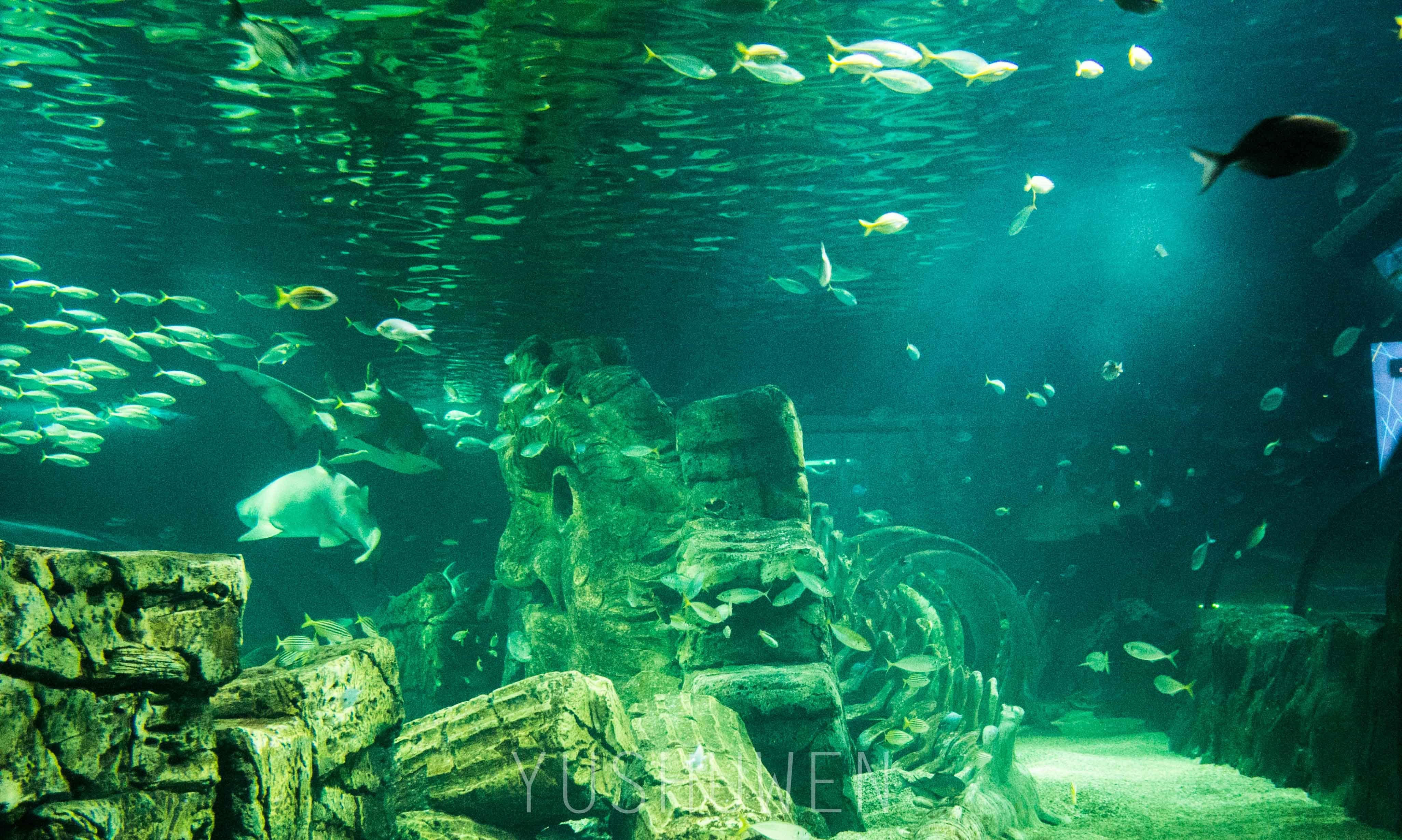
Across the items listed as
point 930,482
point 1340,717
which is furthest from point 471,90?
point 930,482

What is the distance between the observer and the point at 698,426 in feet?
34.1

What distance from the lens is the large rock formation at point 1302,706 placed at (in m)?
5.92

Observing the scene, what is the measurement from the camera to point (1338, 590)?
1541cm

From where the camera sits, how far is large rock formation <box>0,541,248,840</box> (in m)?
2.78

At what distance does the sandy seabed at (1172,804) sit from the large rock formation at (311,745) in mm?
6432

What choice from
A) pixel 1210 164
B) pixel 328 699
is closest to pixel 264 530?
pixel 328 699

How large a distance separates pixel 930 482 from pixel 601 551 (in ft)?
52.9

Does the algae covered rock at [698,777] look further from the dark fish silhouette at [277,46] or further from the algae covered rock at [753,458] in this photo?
the dark fish silhouette at [277,46]

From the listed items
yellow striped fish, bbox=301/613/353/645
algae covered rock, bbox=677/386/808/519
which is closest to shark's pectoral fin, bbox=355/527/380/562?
yellow striped fish, bbox=301/613/353/645

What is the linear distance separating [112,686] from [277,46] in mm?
5688

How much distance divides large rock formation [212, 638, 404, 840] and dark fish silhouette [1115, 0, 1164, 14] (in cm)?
706

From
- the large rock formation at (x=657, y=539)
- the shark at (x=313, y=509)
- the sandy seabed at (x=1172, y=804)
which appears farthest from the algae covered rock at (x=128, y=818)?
the shark at (x=313, y=509)

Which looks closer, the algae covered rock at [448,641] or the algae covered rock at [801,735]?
the algae covered rock at [801,735]

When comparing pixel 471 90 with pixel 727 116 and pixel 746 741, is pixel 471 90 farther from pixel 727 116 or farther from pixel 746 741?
pixel 746 741
